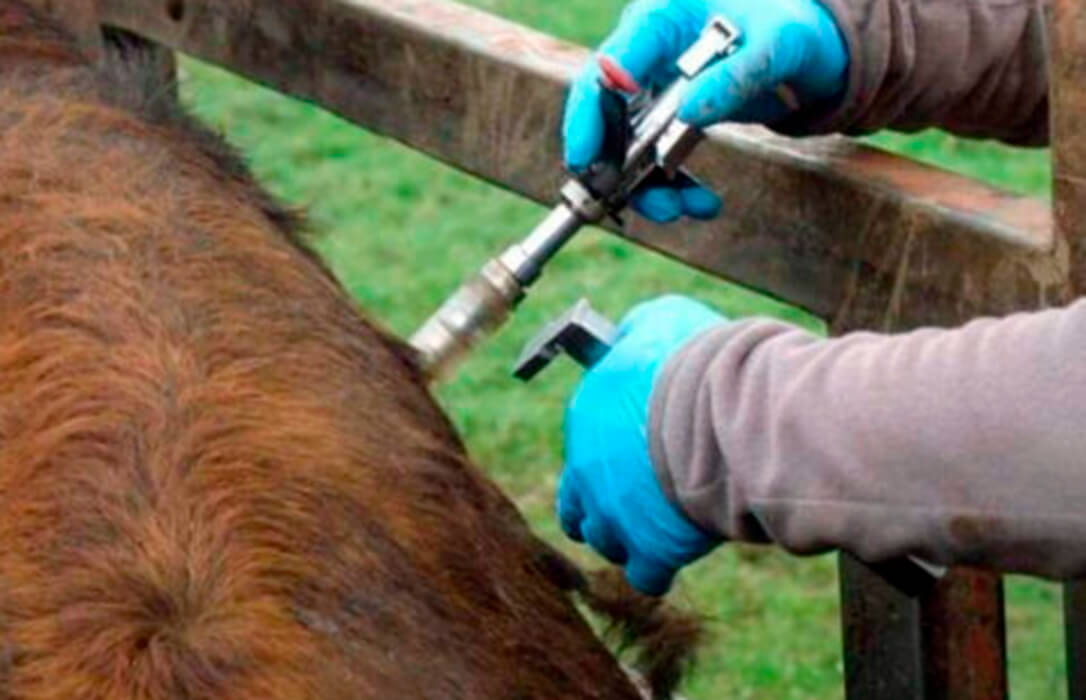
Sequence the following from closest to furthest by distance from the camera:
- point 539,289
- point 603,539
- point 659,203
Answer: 1. point 603,539
2. point 659,203
3. point 539,289

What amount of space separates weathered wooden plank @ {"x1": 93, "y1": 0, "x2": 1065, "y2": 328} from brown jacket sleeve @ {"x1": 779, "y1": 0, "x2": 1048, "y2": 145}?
0.18 ft

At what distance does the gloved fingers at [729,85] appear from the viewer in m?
2.59

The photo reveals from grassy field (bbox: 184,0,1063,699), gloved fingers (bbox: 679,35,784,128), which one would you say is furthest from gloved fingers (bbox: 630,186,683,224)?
grassy field (bbox: 184,0,1063,699)

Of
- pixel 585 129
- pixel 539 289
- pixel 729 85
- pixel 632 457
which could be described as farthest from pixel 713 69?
pixel 539 289

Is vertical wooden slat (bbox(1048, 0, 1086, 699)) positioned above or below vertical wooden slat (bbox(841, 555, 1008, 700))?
above

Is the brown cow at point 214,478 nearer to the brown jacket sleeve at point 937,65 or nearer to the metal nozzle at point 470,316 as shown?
the metal nozzle at point 470,316

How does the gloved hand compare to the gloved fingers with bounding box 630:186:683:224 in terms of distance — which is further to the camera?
the gloved fingers with bounding box 630:186:683:224

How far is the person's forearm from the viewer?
2146 millimetres

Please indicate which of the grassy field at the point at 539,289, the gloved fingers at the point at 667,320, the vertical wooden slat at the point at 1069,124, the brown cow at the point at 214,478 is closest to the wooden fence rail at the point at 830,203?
the vertical wooden slat at the point at 1069,124

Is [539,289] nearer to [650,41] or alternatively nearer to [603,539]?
[650,41]

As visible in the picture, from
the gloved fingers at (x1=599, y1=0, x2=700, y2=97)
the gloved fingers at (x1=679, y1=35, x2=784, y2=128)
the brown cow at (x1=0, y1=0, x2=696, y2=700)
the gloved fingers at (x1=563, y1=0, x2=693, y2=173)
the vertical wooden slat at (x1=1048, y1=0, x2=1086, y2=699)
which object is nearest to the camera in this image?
the brown cow at (x1=0, y1=0, x2=696, y2=700)

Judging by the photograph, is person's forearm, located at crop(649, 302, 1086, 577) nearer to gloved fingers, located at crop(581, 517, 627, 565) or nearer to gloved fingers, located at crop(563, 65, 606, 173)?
gloved fingers, located at crop(581, 517, 627, 565)

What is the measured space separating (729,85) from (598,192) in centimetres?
17

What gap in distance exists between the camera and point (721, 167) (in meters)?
2.89
